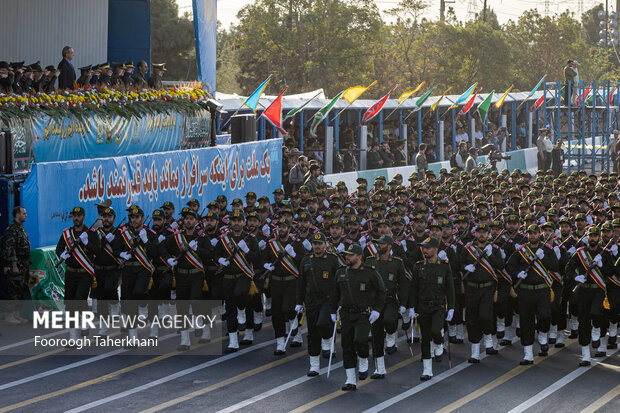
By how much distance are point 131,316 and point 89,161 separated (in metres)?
4.92

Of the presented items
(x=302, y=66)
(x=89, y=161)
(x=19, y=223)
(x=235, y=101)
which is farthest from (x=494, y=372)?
(x=302, y=66)

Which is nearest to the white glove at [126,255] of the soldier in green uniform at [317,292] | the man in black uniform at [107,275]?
the man in black uniform at [107,275]

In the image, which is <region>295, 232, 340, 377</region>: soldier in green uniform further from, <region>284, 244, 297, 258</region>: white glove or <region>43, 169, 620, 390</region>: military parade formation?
<region>284, 244, 297, 258</region>: white glove

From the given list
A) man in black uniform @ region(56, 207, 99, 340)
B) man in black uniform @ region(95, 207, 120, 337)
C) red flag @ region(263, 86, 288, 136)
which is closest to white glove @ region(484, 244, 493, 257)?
man in black uniform @ region(95, 207, 120, 337)

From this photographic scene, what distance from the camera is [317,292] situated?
14.4 meters

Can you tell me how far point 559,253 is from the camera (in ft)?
50.7

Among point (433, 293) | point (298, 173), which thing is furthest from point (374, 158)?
point (433, 293)

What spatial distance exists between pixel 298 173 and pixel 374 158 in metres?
7.36

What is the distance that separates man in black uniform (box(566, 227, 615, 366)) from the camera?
15.0 metres

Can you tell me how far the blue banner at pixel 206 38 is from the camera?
92.5 ft

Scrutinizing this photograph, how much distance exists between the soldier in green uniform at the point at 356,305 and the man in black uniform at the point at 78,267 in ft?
14.4

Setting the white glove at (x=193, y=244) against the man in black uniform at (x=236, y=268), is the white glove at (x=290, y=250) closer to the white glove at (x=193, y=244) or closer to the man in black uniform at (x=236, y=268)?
the man in black uniform at (x=236, y=268)

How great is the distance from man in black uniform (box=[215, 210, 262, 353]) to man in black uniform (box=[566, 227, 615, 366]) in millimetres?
4740

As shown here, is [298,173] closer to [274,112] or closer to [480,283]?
[274,112]
